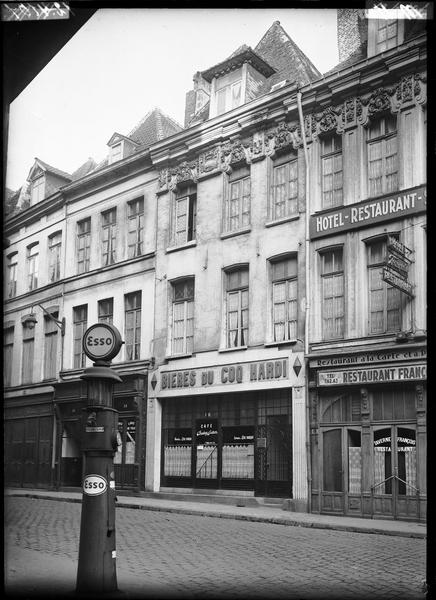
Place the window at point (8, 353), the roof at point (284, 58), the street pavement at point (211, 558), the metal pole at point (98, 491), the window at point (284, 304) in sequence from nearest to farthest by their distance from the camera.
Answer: the metal pole at point (98, 491), the street pavement at point (211, 558), the roof at point (284, 58), the window at point (8, 353), the window at point (284, 304)

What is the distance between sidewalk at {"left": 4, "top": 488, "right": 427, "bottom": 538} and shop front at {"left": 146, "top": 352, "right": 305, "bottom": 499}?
35 cm

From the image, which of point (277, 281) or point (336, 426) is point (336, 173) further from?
point (336, 426)

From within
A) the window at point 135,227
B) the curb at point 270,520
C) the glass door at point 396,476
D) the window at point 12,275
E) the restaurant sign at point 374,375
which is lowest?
the curb at point 270,520

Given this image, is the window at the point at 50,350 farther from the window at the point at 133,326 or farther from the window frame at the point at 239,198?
the window frame at the point at 239,198

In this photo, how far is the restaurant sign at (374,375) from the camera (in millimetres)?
10945

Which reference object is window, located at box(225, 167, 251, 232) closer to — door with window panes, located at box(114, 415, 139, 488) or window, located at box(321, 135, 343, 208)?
window, located at box(321, 135, 343, 208)

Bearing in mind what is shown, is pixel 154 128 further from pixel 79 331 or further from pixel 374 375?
pixel 374 375

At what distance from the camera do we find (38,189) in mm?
9391

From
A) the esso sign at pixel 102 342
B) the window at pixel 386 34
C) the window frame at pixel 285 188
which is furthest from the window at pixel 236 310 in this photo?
the esso sign at pixel 102 342

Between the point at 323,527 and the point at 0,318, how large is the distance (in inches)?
237

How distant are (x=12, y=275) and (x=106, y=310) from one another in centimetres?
217

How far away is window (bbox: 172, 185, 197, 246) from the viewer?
1109 cm

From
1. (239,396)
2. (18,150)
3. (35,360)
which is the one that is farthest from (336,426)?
(18,150)

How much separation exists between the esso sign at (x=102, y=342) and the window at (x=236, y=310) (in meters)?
4.87
